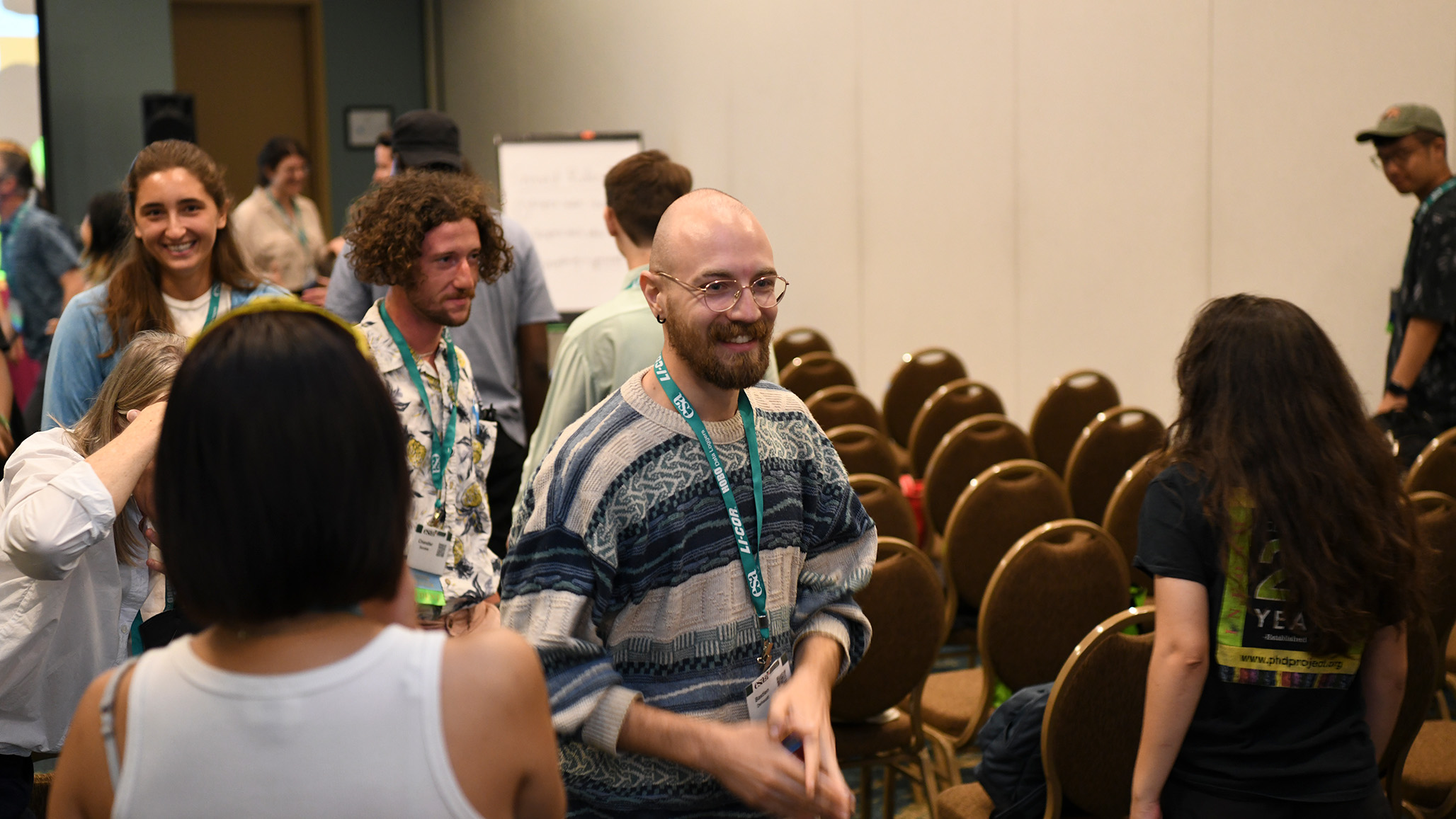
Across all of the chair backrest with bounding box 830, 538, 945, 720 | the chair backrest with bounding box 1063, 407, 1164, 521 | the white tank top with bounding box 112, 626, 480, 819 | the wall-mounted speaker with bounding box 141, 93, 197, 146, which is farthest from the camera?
the wall-mounted speaker with bounding box 141, 93, 197, 146

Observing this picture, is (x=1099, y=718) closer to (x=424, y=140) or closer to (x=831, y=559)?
(x=831, y=559)

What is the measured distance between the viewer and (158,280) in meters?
2.77

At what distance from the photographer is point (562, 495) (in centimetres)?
145

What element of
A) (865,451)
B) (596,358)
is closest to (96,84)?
(865,451)

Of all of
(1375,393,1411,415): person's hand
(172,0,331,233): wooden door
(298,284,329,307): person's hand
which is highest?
(172,0,331,233): wooden door

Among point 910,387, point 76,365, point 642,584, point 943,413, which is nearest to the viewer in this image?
point 642,584

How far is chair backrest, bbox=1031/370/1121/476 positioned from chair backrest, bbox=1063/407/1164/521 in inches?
25.8

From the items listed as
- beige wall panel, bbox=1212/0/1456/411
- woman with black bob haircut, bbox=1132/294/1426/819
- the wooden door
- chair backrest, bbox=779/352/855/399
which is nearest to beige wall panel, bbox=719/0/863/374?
chair backrest, bbox=779/352/855/399

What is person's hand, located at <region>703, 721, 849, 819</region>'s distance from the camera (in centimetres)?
133

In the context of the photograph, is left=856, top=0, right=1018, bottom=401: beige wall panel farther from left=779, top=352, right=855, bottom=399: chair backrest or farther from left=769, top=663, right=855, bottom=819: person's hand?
left=769, top=663, right=855, bottom=819: person's hand

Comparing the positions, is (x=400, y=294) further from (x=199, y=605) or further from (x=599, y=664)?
(x=199, y=605)

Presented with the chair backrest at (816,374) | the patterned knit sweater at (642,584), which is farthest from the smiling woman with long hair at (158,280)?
the chair backrest at (816,374)

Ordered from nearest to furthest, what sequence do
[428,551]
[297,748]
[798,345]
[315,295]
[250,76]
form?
[297,748] < [428,551] < [315,295] < [798,345] < [250,76]

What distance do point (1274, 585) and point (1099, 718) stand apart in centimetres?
42
